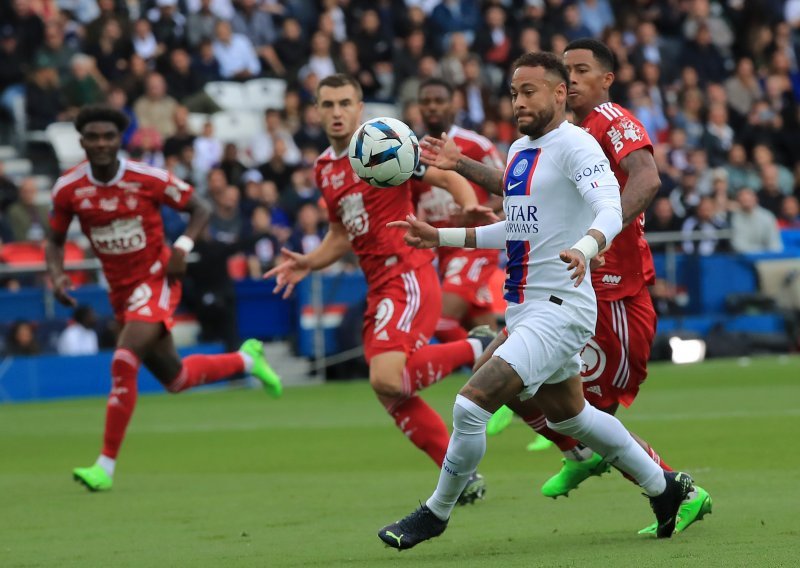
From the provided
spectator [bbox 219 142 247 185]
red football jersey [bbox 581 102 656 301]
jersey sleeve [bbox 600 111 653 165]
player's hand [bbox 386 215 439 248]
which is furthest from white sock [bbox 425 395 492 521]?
spectator [bbox 219 142 247 185]

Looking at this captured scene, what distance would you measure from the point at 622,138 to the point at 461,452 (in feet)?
5.95

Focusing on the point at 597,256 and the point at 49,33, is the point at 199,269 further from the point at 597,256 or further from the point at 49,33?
the point at 597,256

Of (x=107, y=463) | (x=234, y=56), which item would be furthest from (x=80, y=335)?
(x=107, y=463)

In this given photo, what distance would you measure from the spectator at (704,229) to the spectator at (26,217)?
8.81 m

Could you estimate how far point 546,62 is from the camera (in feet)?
22.4

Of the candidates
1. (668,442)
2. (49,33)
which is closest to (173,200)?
(668,442)

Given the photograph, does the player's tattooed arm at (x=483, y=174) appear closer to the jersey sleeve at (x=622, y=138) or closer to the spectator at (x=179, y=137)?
the jersey sleeve at (x=622, y=138)

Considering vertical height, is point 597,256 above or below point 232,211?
above

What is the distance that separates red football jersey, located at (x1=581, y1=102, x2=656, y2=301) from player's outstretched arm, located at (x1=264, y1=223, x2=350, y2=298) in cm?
225

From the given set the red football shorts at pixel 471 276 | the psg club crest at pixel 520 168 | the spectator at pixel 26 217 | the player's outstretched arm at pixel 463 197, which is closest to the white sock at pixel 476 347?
the player's outstretched arm at pixel 463 197

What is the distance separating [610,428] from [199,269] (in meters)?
12.7

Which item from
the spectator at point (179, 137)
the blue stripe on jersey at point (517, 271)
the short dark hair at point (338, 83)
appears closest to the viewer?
the blue stripe on jersey at point (517, 271)

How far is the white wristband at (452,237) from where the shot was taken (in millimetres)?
7039

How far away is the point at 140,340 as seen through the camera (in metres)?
10.8
